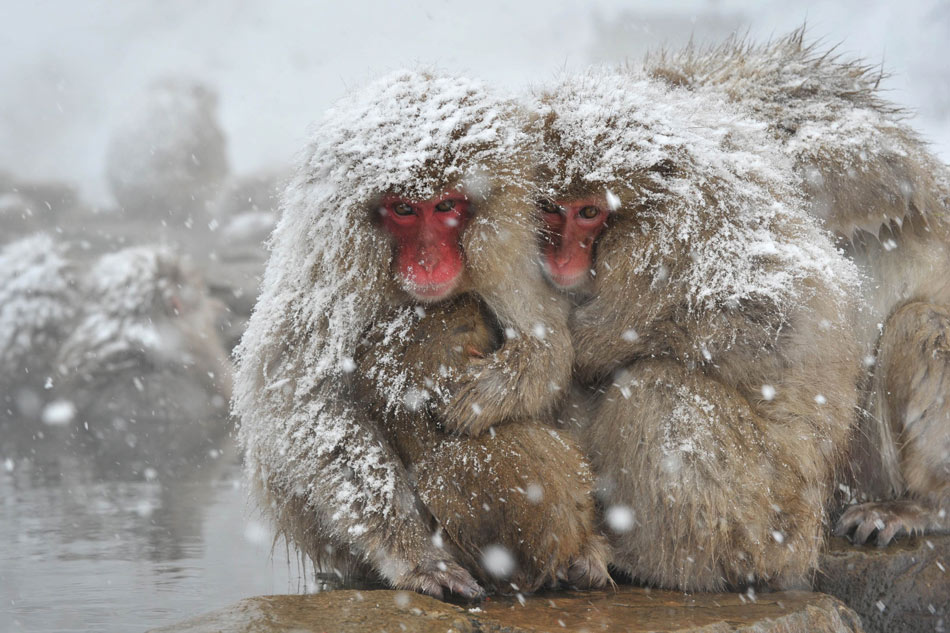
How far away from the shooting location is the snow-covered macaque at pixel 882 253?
261 centimetres

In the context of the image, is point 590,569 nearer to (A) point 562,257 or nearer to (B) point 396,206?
(A) point 562,257

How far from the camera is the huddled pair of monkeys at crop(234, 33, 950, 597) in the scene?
2045 millimetres

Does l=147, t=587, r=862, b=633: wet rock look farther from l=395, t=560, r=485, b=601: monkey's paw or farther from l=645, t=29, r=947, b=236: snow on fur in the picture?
l=645, t=29, r=947, b=236: snow on fur

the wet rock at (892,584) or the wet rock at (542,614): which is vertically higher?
the wet rock at (542,614)

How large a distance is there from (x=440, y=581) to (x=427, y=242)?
0.76 metres

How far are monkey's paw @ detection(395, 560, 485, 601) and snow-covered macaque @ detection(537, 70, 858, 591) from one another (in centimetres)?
40

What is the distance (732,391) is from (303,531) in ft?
3.66

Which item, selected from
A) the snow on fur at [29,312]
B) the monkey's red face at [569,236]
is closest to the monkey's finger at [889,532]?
the monkey's red face at [569,236]

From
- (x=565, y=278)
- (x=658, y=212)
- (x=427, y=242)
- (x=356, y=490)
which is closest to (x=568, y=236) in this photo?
(x=565, y=278)

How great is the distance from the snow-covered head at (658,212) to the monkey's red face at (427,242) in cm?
23

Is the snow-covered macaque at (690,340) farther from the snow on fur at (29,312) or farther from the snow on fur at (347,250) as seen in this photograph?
the snow on fur at (29,312)

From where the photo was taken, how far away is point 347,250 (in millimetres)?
2113

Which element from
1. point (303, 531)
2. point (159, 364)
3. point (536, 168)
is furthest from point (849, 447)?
point (159, 364)

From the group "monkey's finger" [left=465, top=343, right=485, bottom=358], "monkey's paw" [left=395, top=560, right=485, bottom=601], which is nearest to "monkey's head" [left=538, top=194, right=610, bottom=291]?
"monkey's finger" [left=465, top=343, right=485, bottom=358]
